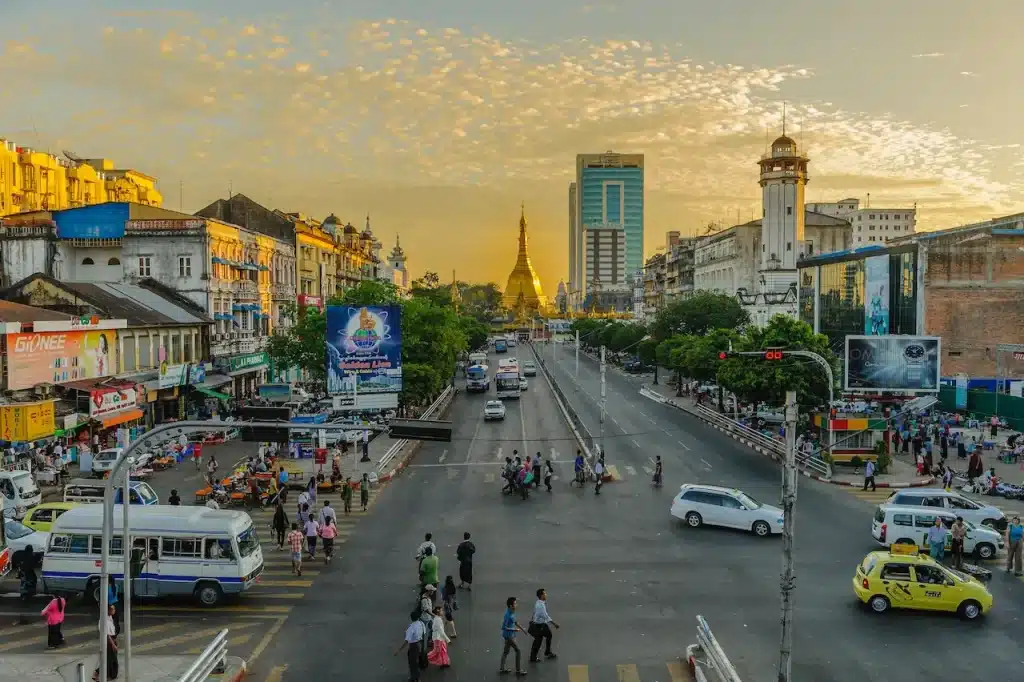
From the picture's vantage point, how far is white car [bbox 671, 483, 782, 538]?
85.9 ft

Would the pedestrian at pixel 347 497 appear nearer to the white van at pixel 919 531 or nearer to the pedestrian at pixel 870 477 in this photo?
the white van at pixel 919 531

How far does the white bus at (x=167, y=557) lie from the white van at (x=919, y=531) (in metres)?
17.6

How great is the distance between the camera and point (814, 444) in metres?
40.6

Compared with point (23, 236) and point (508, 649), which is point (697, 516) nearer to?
point (508, 649)

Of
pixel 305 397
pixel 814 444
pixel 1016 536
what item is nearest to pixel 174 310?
pixel 305 397

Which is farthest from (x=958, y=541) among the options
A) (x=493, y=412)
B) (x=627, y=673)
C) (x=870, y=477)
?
(x=493, y=412)

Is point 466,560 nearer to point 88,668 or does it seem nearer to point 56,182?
point 88,668

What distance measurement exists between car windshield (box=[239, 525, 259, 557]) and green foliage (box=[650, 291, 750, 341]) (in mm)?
66216

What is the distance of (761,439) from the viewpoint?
42875 millimetres

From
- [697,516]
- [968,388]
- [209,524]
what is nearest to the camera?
[209,524]

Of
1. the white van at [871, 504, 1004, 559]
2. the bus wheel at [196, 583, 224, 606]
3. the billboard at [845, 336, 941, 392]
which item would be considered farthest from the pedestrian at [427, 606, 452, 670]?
the billboard at [845, 336, 941, 392]

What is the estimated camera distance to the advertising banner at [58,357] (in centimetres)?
3513

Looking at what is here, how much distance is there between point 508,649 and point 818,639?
21.8 feet

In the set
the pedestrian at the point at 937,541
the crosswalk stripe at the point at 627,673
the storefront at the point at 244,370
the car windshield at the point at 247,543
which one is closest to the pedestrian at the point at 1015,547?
the pedestrian at the point at 937,541
